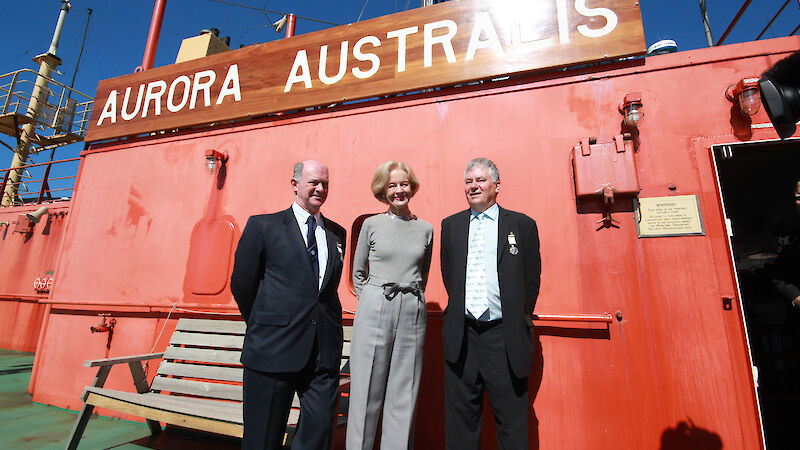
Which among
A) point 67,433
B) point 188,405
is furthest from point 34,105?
point 188,405

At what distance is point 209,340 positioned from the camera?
12.0 feet

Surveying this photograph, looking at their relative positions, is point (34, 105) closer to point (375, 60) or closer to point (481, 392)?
point (375, 60)

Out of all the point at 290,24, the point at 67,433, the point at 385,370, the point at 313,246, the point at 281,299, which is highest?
the point at 290,24

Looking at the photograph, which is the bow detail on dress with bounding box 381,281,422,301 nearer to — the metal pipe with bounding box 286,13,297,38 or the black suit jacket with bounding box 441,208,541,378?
the black suit jacket with bounding box 441,208,541,378

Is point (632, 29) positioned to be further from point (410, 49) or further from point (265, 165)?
point (265, 165)

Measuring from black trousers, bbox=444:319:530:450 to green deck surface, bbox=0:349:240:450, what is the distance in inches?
102

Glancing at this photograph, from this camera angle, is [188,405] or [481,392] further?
[188,405]

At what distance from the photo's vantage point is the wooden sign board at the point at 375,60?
3.46 meters

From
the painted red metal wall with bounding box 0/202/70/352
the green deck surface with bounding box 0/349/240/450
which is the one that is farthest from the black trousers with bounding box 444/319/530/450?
the painted red metal wall with bounding box 0/202/70/352

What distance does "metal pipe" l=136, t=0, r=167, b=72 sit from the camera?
5434 mm

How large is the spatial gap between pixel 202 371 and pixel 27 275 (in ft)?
25.8

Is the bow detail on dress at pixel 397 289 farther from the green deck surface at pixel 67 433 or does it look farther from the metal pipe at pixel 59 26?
the metal pipe at pixel 59 26

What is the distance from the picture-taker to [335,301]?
7.56ft

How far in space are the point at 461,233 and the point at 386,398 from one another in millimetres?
1229
